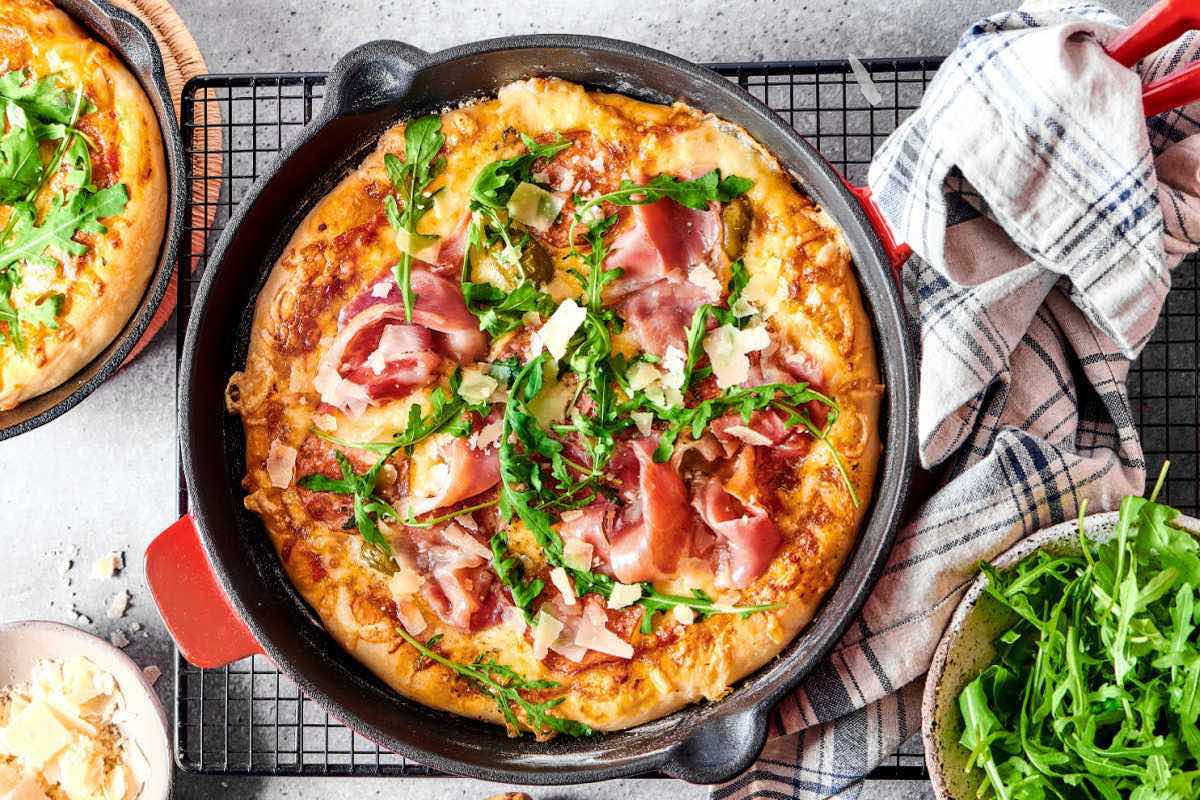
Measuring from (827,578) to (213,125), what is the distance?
7.01ft

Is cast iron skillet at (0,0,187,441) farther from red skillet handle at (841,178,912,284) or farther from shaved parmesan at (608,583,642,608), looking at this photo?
red skillet handle at (841,178,912,284)

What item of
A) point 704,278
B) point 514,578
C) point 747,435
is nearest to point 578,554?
point 514,578

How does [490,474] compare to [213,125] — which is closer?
[490,474]

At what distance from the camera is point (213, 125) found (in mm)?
3396

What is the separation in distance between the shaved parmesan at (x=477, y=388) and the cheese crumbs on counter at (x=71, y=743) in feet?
4.96

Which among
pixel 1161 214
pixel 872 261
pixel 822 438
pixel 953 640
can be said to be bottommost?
pixel 953 640

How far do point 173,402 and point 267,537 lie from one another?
839 millimetres

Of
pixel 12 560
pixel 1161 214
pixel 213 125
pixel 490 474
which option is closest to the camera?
pixel 1161 214

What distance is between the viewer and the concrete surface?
3590mm

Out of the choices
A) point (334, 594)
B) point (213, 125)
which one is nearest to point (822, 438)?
point (334, 594)

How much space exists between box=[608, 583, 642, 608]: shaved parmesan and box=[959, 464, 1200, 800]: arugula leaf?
0.84 meters

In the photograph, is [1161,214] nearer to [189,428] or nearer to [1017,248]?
[1017,248]

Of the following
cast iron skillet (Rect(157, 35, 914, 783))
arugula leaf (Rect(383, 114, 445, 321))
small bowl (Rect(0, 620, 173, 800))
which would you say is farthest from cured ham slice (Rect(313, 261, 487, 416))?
small bowl (Rect(0, 620, 173, 800))

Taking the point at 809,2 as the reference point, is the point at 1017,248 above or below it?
below
